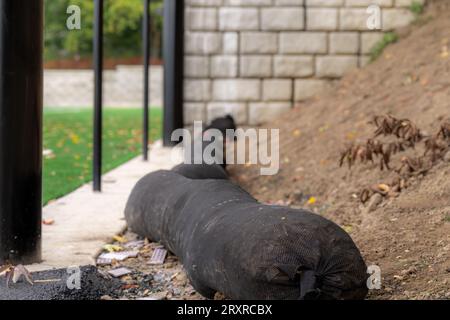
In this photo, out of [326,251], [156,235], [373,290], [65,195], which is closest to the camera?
[326,251]

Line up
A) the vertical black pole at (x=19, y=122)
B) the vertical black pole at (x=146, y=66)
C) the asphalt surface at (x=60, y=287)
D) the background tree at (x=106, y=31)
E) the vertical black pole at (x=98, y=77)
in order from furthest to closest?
1. the background tree at (x=106, y=31)
2. the vertical black pole at (x=146, y=66)
3. the vertical black pole at (x=98, y=77)
4. the vertical black pole at (x=19, y=122)
5. the asphalt surface at (x=60, y=287)

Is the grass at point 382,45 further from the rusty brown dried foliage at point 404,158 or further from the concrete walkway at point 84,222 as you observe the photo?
the rusty brown dried foliage at point 404,158

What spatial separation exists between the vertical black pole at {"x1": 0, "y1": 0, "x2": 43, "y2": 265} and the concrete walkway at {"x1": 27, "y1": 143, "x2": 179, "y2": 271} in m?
0.25

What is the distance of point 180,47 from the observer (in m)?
12.3

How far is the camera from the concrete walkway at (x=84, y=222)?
5.29m

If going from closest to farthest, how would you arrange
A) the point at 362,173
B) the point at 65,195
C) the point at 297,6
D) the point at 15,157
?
the point at 15,157 → the point at 362,173 → the point at 65,195 → the point at 297,6

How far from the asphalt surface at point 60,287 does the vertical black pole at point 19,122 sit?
1.43 ft

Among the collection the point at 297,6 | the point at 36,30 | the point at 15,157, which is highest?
the point at 297,6

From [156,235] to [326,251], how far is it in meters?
2.14

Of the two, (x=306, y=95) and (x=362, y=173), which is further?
(x=306, y=95)

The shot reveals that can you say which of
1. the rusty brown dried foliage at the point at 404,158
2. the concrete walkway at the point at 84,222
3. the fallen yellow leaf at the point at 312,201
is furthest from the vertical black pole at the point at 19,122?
the fallen yellow leaf at the point at 312,201

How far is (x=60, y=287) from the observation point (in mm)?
4289
